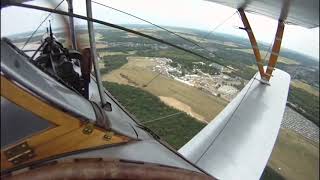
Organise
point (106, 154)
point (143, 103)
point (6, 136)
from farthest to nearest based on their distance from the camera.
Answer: point (143, 103) < point (106, 154) < point (6, 136)

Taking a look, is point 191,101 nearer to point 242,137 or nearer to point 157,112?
point 157,112

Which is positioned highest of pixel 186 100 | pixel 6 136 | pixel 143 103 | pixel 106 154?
pixel 6 136

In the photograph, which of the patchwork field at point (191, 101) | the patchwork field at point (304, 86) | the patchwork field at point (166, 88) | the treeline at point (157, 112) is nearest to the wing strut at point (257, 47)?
the treeline at point (157, 112)

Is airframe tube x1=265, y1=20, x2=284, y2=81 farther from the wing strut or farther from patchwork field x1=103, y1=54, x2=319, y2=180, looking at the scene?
patchwork field x1=103, y1=54, x2=319, y2=180

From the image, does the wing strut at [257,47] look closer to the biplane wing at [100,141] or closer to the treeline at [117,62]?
the biplane wing at [100,141]

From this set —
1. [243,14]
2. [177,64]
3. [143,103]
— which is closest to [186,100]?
[177,64]

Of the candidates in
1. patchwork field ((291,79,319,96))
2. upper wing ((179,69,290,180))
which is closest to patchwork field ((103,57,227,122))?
patchwork field ((291,79,319,96))

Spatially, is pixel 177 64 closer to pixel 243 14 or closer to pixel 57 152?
pixel 243 14

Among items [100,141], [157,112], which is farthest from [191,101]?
[100,141]
